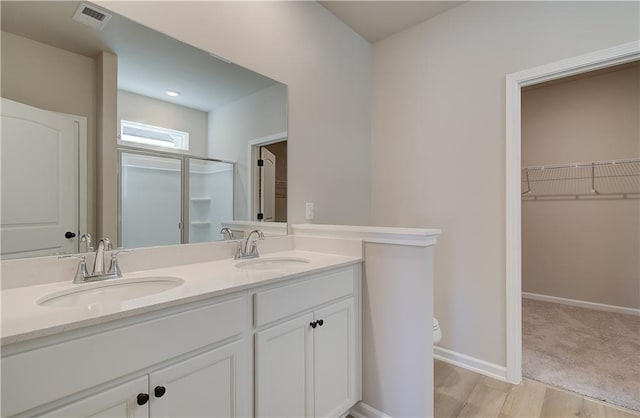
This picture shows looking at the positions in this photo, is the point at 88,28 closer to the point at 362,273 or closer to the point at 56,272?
the point at 56,272

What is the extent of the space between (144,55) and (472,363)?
2.77 meters

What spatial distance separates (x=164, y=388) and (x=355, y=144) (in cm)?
219

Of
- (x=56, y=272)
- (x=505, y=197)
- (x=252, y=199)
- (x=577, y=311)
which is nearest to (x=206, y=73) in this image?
(x=252, y=199)

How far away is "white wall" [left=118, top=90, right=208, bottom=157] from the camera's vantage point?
1402 millimetres

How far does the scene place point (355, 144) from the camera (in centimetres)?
264

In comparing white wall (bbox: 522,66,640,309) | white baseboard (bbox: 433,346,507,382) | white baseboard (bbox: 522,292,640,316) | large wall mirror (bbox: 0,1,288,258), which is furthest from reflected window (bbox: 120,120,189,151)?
white baseboard (bbox: 522,292,640,316)

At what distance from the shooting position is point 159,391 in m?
0.91

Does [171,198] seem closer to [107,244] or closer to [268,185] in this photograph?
[107,244]

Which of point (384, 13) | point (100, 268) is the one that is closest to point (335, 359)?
point (100, 268)

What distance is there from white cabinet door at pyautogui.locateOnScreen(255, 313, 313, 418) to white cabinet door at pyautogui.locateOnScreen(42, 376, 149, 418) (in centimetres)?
41

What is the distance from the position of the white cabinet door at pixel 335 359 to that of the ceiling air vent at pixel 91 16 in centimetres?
159

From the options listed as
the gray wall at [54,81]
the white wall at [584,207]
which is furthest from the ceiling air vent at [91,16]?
the white wall at [584,207]

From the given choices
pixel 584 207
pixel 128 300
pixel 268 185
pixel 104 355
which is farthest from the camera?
pixel 584 207

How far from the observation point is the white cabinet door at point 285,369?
1.20m
